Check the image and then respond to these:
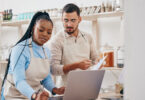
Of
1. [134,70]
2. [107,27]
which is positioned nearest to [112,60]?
[107,27]

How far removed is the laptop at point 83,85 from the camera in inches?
43.8

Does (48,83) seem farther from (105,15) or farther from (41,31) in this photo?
(105,15)

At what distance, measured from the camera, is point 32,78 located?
1.45m

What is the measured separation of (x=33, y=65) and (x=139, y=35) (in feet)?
3.74

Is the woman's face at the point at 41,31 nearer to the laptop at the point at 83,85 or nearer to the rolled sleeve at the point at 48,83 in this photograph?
the rolled sleeve at the point at 48,83

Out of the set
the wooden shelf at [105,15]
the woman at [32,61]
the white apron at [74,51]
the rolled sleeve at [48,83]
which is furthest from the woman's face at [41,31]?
the wooden shelf at [105,15]

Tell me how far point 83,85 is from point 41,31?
1.56 ft

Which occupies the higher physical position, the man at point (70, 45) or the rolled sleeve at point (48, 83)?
the man at point (70, 45)

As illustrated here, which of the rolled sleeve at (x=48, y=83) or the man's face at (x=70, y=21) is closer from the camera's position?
the rolled sleeve at (x=48, y=83)

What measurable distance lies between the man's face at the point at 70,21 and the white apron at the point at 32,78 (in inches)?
18.6

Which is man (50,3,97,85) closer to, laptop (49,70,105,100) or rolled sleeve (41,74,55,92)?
rolled sleeve (41,74,55,92)

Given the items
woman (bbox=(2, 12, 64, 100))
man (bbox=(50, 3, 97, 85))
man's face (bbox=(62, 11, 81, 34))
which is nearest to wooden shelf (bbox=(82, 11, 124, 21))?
man (bbox=(50, 3, 97, 85))

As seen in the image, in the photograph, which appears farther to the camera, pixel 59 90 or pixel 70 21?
pixel 70 21

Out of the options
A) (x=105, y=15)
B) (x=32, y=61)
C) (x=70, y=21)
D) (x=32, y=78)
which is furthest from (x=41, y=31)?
(x=105, y=15)
